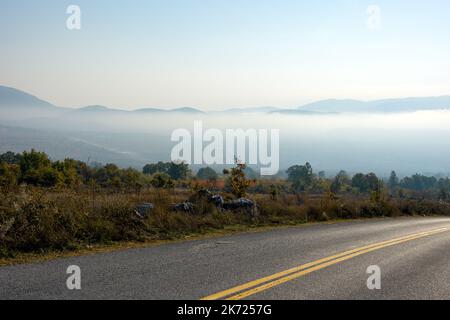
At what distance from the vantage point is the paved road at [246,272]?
6802 millimetres

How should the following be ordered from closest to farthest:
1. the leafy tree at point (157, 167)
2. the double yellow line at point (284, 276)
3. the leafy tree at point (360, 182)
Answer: the double yellow line at point (284, 276) < the leafy tree at point (157, 167) < the leafy tree at point (360, 182)

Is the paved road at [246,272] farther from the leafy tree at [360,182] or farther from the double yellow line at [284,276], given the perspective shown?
the leafy tree at [360,182]

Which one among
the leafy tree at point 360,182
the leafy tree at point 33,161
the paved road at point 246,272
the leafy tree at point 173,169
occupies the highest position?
the leafy tree at point 33,161

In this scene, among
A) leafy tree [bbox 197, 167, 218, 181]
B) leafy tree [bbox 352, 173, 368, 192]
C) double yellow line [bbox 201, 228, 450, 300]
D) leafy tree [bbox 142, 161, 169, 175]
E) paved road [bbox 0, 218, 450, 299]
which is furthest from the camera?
leafy tree [bbox 352, 173, 368, 192]

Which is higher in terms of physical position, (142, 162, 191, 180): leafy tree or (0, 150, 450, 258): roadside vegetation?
(0, 150, 450, 258): roadside vegetation

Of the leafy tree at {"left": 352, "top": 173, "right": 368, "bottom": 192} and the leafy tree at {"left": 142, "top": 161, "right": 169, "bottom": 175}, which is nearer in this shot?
the leafy tree at {"left": 142, "top": 161, "right": 169, "bottom": 175}

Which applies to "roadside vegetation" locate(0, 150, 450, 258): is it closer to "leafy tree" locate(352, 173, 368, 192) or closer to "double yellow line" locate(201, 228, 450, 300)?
"double yellow line" locate(201, 228, 450, 300)

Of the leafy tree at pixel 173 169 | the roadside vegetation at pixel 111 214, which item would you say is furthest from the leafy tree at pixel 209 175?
the leafy tree at pixel 173 169

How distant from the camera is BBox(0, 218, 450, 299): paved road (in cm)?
680

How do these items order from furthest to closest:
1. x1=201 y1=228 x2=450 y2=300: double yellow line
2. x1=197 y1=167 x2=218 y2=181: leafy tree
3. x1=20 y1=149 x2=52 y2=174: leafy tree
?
1. x1=20 y1=149 x2=52 y2=174: leafy tree
2. x1=197 y1=167 x2=218 y2=181: leafy tree
3. x1=201 y1=228 x2=450 y2=300: double yellow line

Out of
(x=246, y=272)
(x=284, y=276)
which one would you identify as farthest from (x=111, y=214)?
(x=284, y=276)

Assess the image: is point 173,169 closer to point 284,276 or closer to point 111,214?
point 111,214

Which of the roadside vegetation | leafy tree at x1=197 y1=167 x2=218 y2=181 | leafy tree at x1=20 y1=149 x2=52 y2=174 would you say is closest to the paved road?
the roadside vegetation
